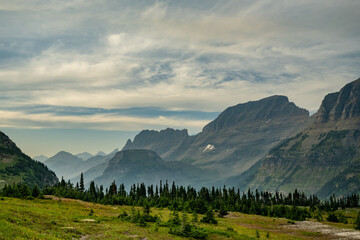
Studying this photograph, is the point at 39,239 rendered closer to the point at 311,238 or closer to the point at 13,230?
the point at 13,230

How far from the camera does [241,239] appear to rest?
57375mm

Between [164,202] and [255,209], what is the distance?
43.1 metres

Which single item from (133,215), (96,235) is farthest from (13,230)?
(133,215)

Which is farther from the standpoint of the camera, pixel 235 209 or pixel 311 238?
pixel 235 209

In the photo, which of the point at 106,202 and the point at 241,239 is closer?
the point at 241,239

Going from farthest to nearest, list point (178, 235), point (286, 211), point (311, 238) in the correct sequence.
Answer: point (286, 211) < point (311, 238) < point (178, 235)

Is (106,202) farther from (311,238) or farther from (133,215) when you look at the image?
(311,238)

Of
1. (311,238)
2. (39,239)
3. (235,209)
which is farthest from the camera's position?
(235,209)

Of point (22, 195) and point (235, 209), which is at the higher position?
point (22, 195)

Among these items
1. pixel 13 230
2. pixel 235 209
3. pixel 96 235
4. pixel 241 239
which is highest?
pixel 13 230

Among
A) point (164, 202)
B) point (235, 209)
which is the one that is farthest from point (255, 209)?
point (164, 202)

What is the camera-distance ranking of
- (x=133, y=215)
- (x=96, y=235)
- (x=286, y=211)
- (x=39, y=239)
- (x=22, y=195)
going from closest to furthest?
(x=39, y=239) → (x=96, y=235) → (x=133, y=215) → (x=22, y=195) → (x=286, y=211)

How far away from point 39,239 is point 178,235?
87.2 feet

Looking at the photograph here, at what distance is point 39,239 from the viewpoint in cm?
3494
